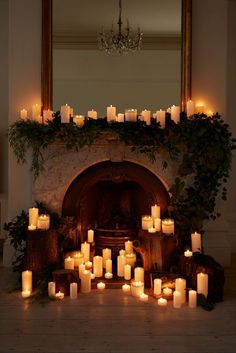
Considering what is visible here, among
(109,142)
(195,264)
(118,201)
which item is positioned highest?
(109,142)

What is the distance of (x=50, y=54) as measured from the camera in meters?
3.85

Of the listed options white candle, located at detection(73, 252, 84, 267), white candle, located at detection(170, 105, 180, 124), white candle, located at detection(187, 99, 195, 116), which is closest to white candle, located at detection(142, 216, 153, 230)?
white candle, located at detection(73, 252, 84, 267)

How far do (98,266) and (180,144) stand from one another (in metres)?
1.22

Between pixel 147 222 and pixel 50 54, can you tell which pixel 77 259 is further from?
pixel 50 54

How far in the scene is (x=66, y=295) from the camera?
10.6 ft

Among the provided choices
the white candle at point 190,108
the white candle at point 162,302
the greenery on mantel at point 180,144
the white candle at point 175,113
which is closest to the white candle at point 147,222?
the greenery on mantel at point 180,144

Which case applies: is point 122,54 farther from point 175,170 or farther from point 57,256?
point 57,256

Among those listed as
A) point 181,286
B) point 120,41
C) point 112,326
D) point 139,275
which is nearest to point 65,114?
point 120,41

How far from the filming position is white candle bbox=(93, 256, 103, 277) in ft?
11.8

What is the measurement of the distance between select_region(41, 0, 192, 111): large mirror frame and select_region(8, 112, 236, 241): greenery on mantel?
0.29 metres

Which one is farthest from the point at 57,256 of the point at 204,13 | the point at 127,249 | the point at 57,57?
the point at 204,13

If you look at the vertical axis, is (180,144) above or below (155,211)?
above

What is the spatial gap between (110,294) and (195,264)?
0.67m

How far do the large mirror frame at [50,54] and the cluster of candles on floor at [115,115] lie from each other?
0.12 m
